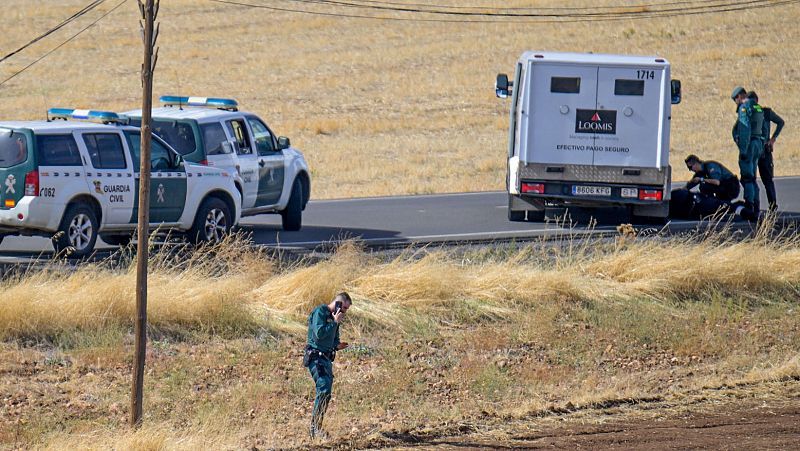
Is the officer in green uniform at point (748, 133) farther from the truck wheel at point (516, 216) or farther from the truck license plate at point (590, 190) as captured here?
the truck wheel at point (516, 216)

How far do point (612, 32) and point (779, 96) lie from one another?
546 inches

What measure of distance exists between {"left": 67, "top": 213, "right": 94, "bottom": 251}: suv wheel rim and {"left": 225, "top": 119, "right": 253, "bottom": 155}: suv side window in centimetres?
311

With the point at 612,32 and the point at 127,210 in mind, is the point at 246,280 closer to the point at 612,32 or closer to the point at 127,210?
the point at 127,210

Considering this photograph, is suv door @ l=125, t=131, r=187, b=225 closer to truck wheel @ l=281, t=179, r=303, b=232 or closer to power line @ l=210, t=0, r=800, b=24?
truck wheel @ l=281, t=179, r=303, b=232

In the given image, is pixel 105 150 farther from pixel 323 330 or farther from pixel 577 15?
pixel 577 15

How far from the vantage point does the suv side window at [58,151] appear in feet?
44.9

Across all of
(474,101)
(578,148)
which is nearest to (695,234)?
(578,148)

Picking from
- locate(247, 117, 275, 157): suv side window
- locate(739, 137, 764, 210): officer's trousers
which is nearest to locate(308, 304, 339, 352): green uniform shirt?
locate(247, 117, 275, 157): suv side window

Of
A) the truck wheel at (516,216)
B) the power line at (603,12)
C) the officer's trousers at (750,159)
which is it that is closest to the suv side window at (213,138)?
the truck wheel at (516,216)

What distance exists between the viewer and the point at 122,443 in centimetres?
845

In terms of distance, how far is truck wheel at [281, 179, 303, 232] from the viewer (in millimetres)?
17797

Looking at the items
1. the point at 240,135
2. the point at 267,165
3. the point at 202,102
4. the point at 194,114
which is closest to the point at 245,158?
the point at 240,135

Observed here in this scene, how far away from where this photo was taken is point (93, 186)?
46.5 feet

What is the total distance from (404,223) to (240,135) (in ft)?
10.6
